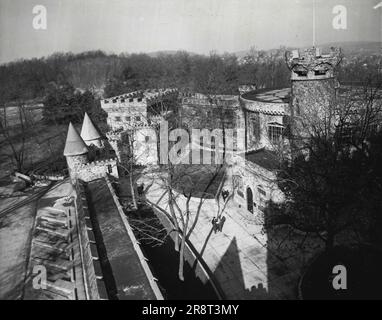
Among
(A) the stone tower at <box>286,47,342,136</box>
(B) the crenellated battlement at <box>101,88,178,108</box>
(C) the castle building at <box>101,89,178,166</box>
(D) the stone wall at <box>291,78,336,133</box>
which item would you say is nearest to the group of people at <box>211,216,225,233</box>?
(A) the stone tower at <box>286,47,342,136</box>

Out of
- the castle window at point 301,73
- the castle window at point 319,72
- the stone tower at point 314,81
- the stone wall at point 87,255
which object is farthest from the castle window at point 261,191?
the stone wall at point 87,255

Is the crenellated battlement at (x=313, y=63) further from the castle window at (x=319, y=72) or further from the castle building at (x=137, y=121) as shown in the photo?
the castle building at (x=137, y=121)

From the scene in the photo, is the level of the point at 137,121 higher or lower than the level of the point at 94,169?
higher

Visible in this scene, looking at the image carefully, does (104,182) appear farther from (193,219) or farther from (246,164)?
(246,164)

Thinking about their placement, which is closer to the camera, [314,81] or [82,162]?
[314,81]

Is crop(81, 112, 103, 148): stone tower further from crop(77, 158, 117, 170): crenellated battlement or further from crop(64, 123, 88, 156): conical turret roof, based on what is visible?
crop(77, 158, 117, 170): crenellated battlement

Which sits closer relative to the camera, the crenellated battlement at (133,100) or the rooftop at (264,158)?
the rooftop at (264,158)

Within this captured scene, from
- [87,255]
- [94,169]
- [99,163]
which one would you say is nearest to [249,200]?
[87,255]

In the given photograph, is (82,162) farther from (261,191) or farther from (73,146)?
(261,191)
